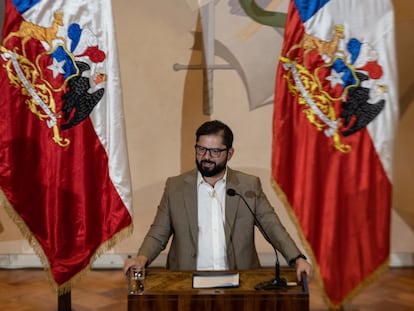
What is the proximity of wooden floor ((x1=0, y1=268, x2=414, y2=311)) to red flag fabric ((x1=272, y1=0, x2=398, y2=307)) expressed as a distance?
33.3 inches

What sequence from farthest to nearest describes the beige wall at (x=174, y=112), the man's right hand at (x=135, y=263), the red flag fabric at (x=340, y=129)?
the beige wall at (x=174, y=112)
the red flag fabric at (x=340, y=129)
the man's right hand at (x=135, y=263)

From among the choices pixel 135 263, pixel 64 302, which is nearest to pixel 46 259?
pixel 64 302

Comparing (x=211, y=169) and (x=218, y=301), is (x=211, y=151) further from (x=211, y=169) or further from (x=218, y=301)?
(x=218, y=301)

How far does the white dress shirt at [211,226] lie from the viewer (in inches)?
135

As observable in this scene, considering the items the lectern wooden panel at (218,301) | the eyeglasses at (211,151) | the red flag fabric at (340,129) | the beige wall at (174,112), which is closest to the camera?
the lectern wooden panel at (218,301)

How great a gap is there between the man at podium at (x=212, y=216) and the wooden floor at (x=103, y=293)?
61.2 inches

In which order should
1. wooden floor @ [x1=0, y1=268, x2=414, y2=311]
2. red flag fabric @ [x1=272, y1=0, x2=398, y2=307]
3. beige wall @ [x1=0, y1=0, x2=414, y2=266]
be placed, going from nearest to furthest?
red flag fabric @ [x1=272, y1=0, x2=398, y2=307] < wooden floor @ [x1=0, y1=268, x2=414, y2=311] < beige wall @ [x1=0, y1=0, x2=414, y2=266]

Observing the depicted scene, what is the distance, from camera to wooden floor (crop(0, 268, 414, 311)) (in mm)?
4859

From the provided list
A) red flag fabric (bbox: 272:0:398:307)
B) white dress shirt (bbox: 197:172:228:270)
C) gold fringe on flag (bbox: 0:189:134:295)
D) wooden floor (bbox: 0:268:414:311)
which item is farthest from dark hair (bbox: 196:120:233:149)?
wooden floor (bbox: 0:268:414:311)

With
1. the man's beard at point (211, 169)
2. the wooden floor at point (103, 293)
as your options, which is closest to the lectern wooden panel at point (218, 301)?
the man's beard at point (211, 169)

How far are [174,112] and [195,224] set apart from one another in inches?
102

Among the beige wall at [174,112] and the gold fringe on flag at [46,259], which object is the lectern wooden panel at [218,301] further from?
the beige wall at [174,112]

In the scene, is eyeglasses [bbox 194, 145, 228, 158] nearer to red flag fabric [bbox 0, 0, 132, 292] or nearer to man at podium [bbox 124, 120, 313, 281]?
man at podium [bbox 124, 120, 313, 281]

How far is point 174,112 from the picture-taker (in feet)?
19.4
